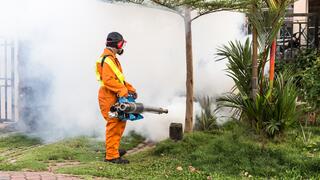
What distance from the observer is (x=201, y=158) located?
22.1 ft

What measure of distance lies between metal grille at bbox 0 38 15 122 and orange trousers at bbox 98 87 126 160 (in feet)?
9.71

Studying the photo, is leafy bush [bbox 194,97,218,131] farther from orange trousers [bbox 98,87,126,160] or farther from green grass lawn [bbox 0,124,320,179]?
orange trousers [bbox 98,87,126,160]

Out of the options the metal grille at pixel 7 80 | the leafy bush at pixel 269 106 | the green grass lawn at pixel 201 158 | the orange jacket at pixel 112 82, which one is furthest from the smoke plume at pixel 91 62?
the orange jacket at pixel 112 82

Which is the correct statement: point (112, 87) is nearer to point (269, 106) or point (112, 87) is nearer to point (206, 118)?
point (269, 106)

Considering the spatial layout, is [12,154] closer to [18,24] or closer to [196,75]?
[18,24]

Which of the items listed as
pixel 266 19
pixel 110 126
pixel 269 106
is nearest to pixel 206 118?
pixel 269 106

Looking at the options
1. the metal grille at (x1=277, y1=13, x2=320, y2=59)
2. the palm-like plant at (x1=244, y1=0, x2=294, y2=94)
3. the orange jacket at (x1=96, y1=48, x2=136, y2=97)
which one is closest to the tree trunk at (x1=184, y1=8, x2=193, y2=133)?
the palm-like plant at (x1=244, y1=0, x2=294, y2=94)

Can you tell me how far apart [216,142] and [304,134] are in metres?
1.32

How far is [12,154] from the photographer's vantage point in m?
7.27

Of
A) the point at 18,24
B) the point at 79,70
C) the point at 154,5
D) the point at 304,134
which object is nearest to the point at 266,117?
the point at 304,134

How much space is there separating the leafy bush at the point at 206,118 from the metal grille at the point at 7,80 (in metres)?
3.33

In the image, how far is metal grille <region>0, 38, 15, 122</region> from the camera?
9.13 m

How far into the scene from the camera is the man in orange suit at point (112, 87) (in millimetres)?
6559

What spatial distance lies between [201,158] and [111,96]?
141cm
